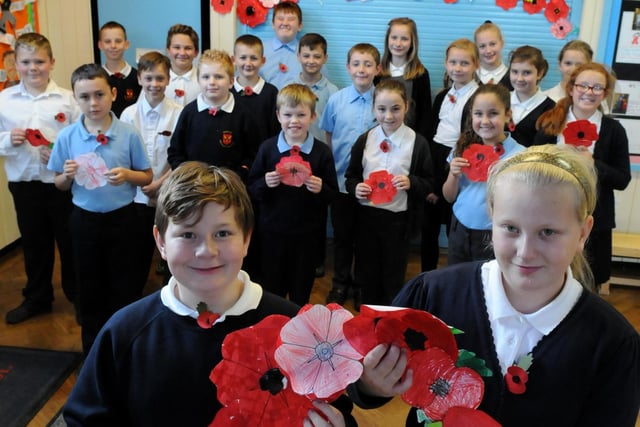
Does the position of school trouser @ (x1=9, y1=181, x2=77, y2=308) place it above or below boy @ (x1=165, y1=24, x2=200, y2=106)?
below

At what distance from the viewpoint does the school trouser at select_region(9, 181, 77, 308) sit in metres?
3.27

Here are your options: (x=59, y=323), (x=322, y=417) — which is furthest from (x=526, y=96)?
(x=59, y=323)

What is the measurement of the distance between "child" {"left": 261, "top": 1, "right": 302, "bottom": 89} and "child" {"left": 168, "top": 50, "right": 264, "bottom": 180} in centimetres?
89

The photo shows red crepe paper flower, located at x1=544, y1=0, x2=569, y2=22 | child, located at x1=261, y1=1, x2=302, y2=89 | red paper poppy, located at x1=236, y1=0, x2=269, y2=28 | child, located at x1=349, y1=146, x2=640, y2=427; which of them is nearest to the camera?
child, located at x1=349, y1=146, x2=640, y2=427

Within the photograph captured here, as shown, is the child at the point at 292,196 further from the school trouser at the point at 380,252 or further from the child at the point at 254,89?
the child at the point at 254,89

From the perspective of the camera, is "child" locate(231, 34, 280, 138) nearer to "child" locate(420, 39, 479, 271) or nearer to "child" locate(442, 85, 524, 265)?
"child" locate(420, 39, 479, 271)

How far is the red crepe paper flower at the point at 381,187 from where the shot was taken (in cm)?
311

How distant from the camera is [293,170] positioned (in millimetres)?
2943

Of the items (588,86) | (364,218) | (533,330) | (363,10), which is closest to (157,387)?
(533,330)

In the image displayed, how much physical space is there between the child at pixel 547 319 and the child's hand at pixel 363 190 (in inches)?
70.5

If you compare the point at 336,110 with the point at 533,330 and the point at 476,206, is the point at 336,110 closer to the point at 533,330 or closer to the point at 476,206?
the point at 476,206

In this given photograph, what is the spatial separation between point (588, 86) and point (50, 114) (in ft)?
9.20

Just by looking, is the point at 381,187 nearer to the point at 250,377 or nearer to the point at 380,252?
the point at 380,252

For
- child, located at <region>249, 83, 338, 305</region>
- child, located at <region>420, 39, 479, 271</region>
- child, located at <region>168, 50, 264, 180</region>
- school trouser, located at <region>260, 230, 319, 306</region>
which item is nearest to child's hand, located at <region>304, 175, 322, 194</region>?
child, located at <region>249, 83, 338, 305</region>
